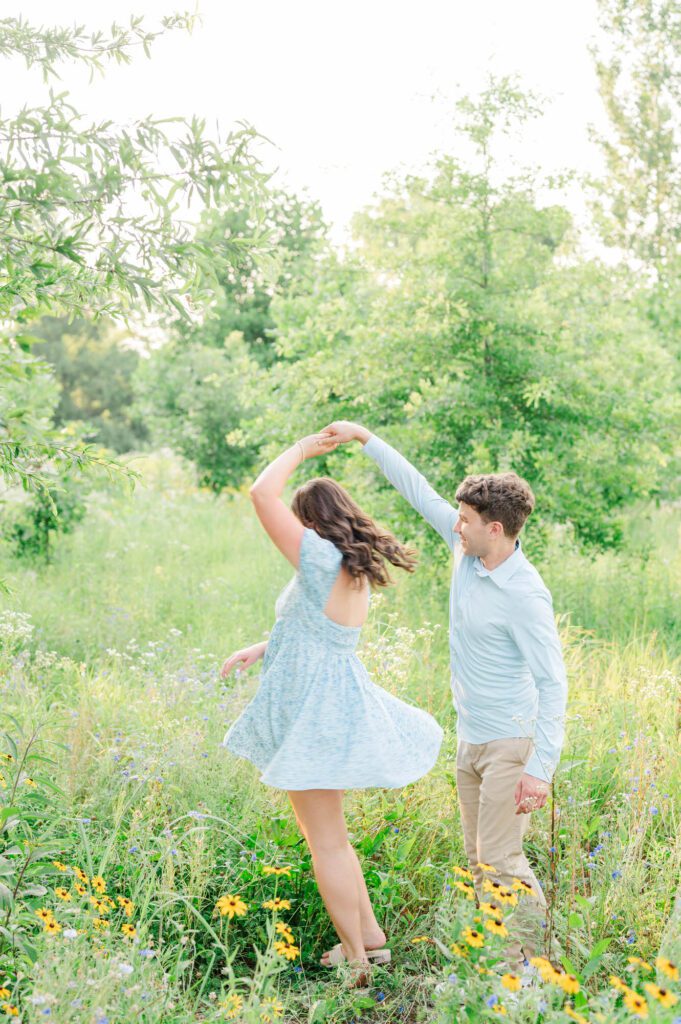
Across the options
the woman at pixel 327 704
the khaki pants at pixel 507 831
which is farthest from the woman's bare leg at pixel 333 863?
the khaki pants at pixel 507 831

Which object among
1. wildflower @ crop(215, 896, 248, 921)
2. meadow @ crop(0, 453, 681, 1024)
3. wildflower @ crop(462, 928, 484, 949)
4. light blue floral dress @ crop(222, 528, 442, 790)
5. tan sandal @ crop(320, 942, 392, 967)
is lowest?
tan sandal @ crop(320, 942, 392, 967)

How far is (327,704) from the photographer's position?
3.14 m

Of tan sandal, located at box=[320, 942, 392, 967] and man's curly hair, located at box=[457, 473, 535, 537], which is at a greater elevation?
man's curly hair, located at box=[457, 473, 535, 537]

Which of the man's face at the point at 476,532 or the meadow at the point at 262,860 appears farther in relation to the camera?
the man's face at the point at 476,532

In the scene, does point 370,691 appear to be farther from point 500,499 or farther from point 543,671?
point 500,499

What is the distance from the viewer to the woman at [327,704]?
308 centimetres

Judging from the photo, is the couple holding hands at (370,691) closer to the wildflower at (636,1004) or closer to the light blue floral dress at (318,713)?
the light blue floral dress at (318,713)

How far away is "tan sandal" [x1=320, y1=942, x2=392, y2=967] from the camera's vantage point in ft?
10.5

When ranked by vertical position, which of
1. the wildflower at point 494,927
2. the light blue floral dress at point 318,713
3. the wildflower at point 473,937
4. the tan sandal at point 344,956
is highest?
the light blue floral dress at point 318,713

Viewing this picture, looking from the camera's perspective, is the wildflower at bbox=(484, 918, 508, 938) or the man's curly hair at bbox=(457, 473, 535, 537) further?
the man's curly hair at bbox=(457, 473, 535, 537)

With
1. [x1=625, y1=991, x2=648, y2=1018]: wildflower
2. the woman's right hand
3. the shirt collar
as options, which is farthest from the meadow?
the shirt collar

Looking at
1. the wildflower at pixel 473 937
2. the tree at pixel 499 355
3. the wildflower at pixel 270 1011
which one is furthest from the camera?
the tree at pixel 499 355

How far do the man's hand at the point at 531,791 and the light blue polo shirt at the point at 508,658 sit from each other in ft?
0.08

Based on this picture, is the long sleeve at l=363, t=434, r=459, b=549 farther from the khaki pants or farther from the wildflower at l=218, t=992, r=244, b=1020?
the wildflower at l=218, t=992, r=244, b=1020
